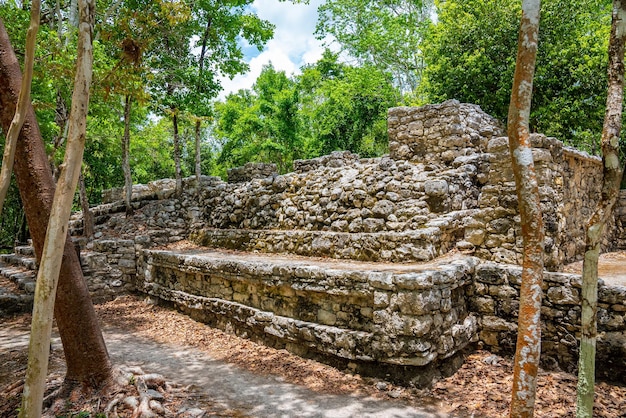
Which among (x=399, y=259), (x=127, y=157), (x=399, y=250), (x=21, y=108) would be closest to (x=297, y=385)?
(x=399, y=259)

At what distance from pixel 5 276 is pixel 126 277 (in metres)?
3.68

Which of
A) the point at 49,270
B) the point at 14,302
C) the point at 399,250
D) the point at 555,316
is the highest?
the point at 49,270

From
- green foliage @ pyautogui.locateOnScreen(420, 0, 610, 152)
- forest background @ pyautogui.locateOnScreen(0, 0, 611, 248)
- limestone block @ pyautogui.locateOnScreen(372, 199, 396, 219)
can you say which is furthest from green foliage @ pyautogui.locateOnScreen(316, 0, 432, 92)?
limestone block @ pyautogui.locateOnScreen(372, 199, 396, 219)

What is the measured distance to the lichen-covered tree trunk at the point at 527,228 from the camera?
281 centimetres

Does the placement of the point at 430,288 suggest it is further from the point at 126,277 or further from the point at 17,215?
the point at 17,215

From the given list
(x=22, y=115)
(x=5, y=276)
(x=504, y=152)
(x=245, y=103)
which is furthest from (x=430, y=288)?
(x=245, y=103)

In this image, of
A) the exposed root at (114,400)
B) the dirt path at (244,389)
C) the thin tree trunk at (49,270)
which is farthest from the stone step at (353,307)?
the thin tree trunk at (49,270)

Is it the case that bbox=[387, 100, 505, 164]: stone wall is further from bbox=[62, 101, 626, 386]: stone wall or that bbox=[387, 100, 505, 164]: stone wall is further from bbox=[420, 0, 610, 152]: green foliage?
bbox=[420, 0, 610, 152]: green foliage

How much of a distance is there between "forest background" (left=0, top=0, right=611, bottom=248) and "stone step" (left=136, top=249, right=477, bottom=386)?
3.48 m

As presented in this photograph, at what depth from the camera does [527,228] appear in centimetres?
293

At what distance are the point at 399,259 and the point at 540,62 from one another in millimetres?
9300

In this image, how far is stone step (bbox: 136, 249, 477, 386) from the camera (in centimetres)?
418

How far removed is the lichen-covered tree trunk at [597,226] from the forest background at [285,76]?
4.87 m

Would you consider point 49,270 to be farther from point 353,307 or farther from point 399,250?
point 399,250
